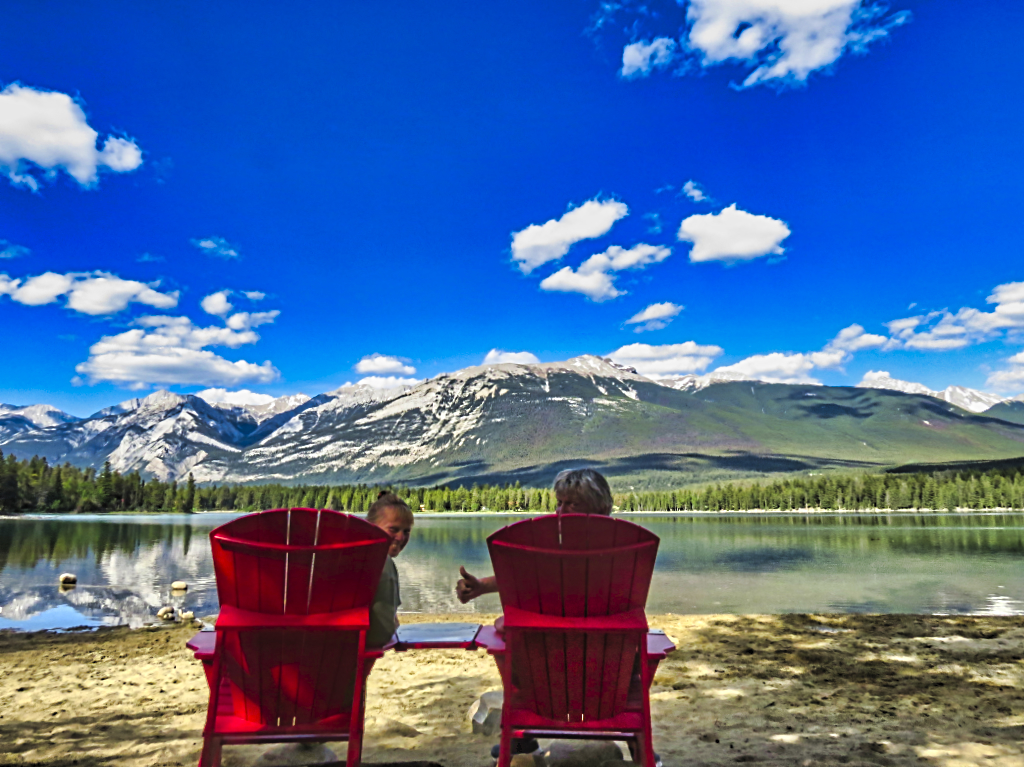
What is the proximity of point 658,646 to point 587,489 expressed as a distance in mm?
1035

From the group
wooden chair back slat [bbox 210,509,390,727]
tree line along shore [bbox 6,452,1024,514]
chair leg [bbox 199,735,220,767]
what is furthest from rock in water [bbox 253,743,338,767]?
tree line along shore [bbox 6,452,1024,514]

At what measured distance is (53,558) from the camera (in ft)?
112

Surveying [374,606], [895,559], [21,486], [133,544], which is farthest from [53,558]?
[21,486]

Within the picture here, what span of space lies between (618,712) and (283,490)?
191m

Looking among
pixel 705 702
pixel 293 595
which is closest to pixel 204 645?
pixel 293 595

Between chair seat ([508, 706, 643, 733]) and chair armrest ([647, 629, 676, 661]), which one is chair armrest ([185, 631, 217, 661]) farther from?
chair armrest ([647, 629, 676, 661])

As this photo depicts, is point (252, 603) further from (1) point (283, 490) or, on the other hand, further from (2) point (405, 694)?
(1) point (283, 490)

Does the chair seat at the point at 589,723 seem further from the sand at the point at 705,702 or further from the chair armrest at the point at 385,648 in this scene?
the sand at the point at 705,702

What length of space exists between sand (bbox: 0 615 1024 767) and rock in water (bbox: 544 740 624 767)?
0.46m

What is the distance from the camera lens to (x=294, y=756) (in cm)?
507

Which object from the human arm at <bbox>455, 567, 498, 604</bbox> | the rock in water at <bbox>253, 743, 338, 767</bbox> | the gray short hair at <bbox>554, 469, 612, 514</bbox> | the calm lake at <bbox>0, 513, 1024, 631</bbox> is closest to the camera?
the gray short hair at <bbox>554, 469, 612, 514</bbox>

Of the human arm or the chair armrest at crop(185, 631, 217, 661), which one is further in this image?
the human arm

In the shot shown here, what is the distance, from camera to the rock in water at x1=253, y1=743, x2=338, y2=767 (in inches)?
197

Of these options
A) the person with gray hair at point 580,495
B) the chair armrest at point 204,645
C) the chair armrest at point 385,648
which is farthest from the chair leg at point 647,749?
the chair armrest at point 204,645
